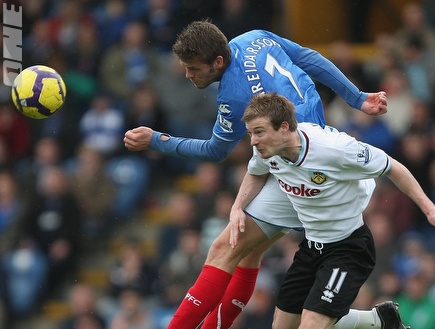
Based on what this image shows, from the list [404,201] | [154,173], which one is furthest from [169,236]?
[404,201]

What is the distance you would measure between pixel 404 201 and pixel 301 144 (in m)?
4.62

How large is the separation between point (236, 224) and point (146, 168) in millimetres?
6357

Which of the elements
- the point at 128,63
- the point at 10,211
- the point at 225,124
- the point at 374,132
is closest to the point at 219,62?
the point at 225,124

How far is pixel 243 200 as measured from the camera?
7.07 meters

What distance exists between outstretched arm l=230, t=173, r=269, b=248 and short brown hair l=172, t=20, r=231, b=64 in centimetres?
85

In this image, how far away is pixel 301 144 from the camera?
654 centimetres

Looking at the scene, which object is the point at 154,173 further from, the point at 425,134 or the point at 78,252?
the point at 425,134

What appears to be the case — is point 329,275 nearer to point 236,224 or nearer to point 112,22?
point 236,224

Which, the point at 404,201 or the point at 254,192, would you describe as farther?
the point at 404,201

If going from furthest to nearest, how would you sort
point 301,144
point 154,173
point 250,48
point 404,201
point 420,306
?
point 154,173 < point 404,201 < point 420,306 < point 250,48 < point 301,144

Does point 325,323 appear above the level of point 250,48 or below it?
below

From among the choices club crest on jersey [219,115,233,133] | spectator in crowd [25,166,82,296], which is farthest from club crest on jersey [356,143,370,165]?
spectator in crowd [25,166,82,296]

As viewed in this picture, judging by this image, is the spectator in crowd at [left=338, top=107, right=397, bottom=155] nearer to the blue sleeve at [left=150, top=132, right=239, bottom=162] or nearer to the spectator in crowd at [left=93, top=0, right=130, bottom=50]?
the spectator in crowd at [left=93, top=0, right=130, bottom=50]

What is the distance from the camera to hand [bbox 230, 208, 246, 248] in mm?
6755
